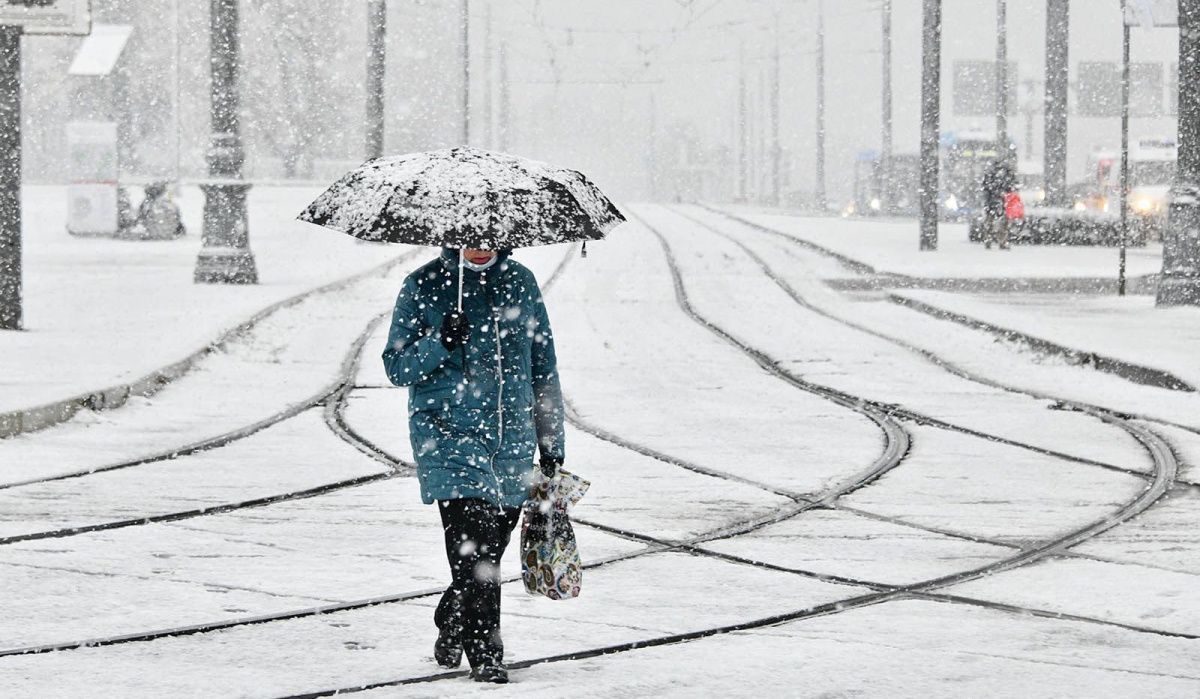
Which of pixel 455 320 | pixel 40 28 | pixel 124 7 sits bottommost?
pixel 455 320

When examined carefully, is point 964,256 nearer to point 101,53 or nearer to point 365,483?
point 101,53

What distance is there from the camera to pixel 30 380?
41.3 feet

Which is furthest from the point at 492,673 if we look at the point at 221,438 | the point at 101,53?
the point at 101,53

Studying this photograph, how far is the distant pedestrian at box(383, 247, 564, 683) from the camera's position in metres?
5.38

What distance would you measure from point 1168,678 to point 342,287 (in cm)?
1934

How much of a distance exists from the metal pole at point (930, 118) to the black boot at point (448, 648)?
2730cm

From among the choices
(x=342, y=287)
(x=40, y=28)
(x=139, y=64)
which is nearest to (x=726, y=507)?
(x=40, y=28)

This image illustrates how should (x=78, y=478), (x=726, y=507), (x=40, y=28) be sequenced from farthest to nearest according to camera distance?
1. (x=40, y=28)
2. (x=78, y=478)
3. (x=726, y=507)

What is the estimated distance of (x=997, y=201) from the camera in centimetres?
3353

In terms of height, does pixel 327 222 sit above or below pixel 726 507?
above

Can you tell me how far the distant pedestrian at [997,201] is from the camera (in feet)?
110

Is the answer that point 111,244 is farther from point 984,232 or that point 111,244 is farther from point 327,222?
point 327,222

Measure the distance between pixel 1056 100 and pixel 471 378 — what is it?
3895 cm

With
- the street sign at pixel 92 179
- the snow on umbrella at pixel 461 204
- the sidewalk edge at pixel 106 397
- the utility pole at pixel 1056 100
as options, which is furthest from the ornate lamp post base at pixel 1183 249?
the utility pole at pixel 1056 100
